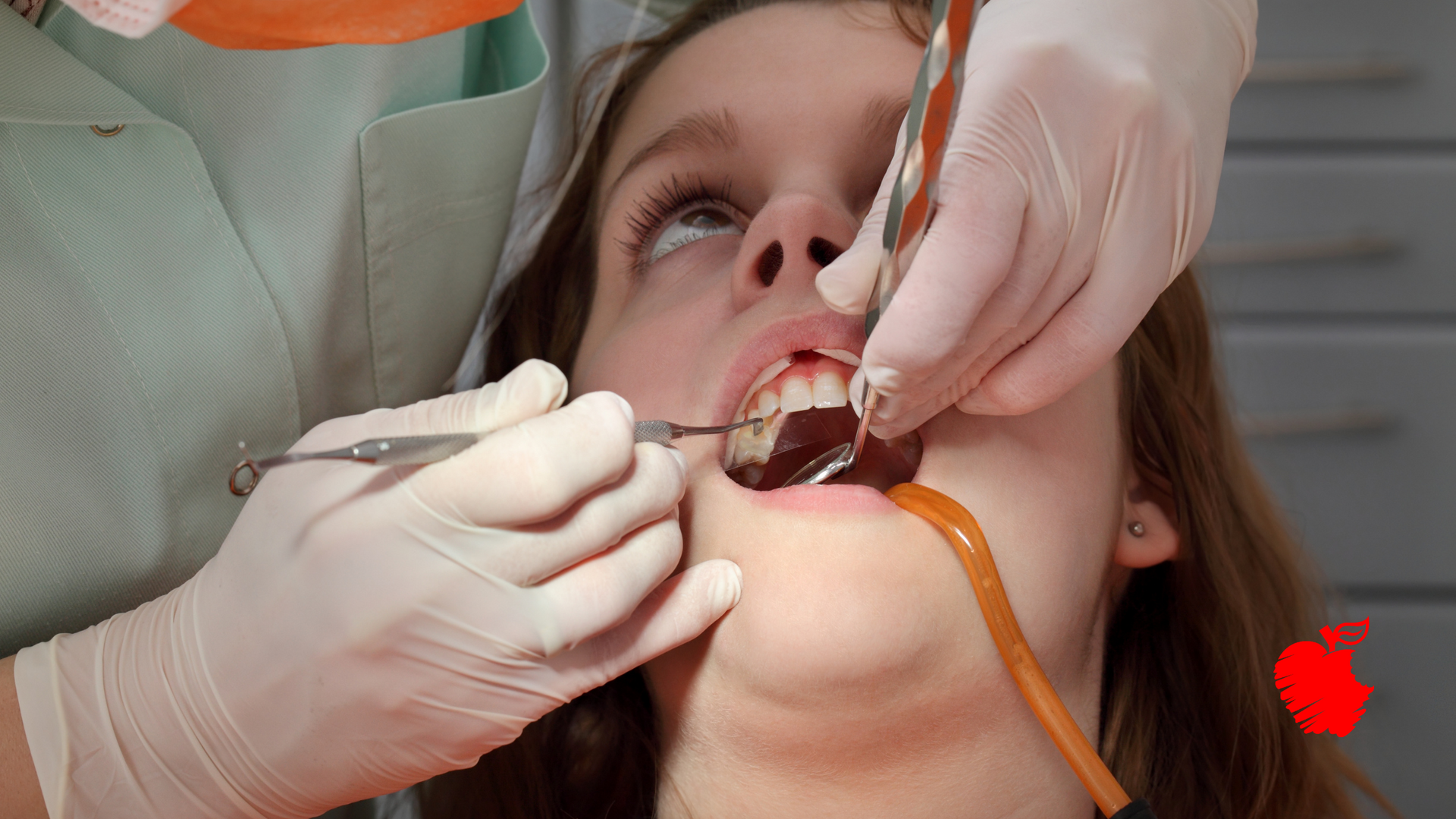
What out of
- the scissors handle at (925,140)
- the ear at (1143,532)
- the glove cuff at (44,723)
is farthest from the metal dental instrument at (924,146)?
the glove cuff at (44,723)

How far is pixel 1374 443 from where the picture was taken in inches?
84.2

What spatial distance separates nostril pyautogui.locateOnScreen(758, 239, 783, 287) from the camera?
1.07 meters

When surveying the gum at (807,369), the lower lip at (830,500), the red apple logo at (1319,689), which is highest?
the gum at (807,369)

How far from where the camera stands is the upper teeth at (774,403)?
1065mm

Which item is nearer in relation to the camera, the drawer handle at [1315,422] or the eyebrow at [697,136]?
the eyebrow at [697,136]

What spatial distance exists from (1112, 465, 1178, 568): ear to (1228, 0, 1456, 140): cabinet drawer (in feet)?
3.64

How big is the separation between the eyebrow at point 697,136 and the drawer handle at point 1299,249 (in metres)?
1.31

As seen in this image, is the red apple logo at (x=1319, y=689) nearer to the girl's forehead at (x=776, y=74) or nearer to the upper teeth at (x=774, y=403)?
the upper teeth at (x=774, y=403)

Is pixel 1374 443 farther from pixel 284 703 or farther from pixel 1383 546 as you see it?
pixel 284 703

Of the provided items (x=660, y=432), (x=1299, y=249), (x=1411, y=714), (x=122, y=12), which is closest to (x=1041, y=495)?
(x=660, y=432)

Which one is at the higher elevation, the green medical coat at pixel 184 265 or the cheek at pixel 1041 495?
the green medical coat at pixel 184 265

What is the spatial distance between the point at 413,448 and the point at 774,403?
43cm

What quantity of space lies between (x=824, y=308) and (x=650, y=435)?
0.23m

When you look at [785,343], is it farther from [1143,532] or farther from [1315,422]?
[1315,422]
